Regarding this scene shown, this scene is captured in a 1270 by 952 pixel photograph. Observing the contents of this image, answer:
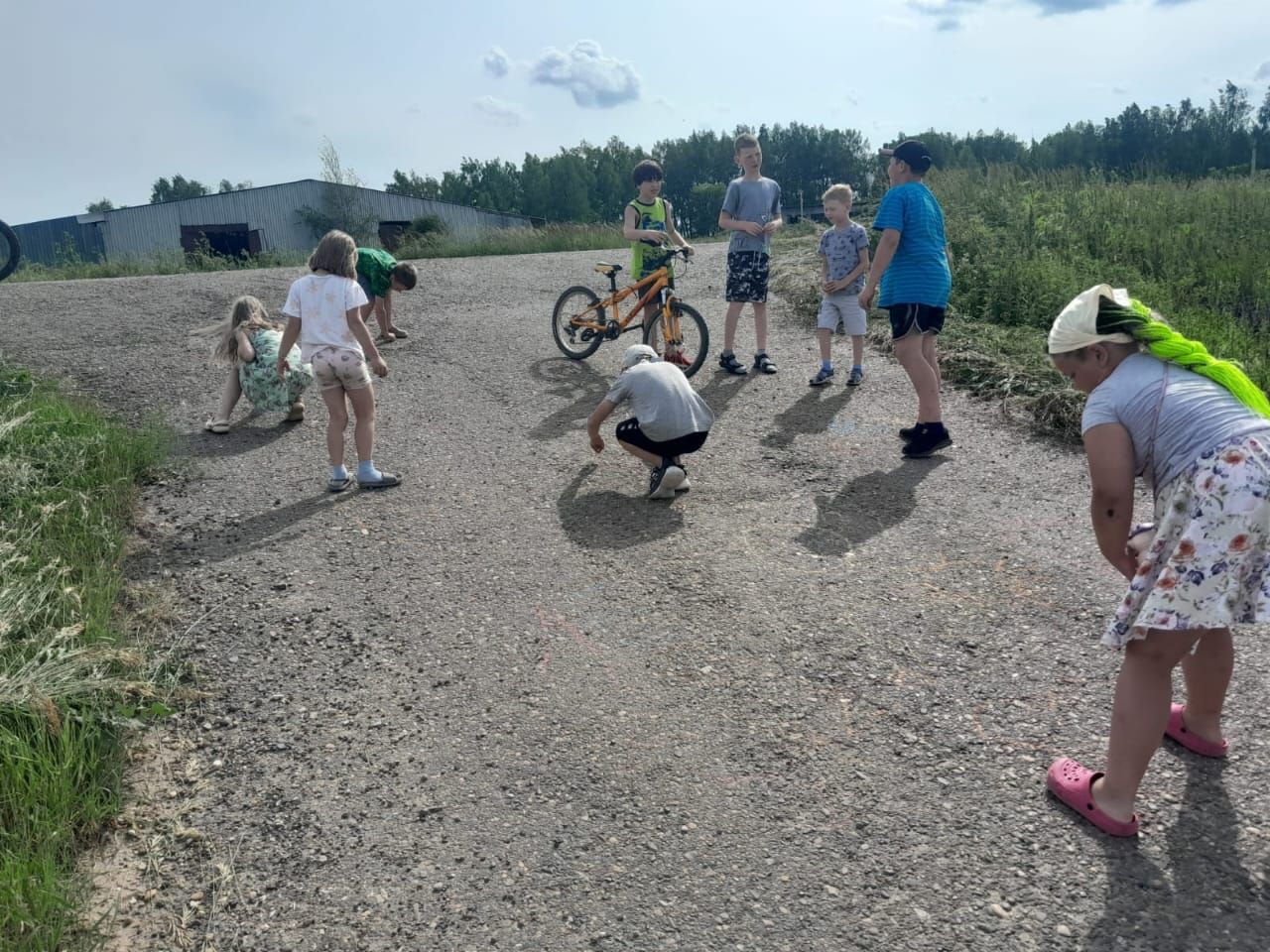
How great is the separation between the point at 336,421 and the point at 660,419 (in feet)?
7.42

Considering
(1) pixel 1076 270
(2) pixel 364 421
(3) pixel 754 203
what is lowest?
(2) pixel 364 421

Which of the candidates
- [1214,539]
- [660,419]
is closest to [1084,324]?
[1214,539]

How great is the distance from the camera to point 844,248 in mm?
8172

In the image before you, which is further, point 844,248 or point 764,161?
point 764,161

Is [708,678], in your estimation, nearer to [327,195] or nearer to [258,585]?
[258,585]

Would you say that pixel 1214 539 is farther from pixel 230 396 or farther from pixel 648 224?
pixel 230 396

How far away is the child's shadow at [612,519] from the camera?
18.1 ft

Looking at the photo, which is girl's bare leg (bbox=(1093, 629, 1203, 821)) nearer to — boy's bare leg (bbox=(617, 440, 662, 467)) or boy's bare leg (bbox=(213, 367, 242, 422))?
boy's bare leg (bbox=(617, 440, 662, 467))

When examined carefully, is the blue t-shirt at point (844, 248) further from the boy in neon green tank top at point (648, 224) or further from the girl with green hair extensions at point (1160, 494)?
the girl with green hair extensions at point (1160, 494)

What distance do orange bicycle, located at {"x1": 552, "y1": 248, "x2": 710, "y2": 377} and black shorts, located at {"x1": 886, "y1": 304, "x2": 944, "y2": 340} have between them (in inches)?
97.2

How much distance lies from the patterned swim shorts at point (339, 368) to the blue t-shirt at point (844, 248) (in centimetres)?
426

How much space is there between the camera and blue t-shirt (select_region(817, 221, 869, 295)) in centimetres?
813

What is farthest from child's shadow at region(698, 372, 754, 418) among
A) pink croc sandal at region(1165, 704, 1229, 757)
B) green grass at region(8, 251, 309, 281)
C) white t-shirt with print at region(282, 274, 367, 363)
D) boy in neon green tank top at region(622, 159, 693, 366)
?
green grass at region(8, 251, 309, 281)

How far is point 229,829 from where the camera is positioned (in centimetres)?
324
